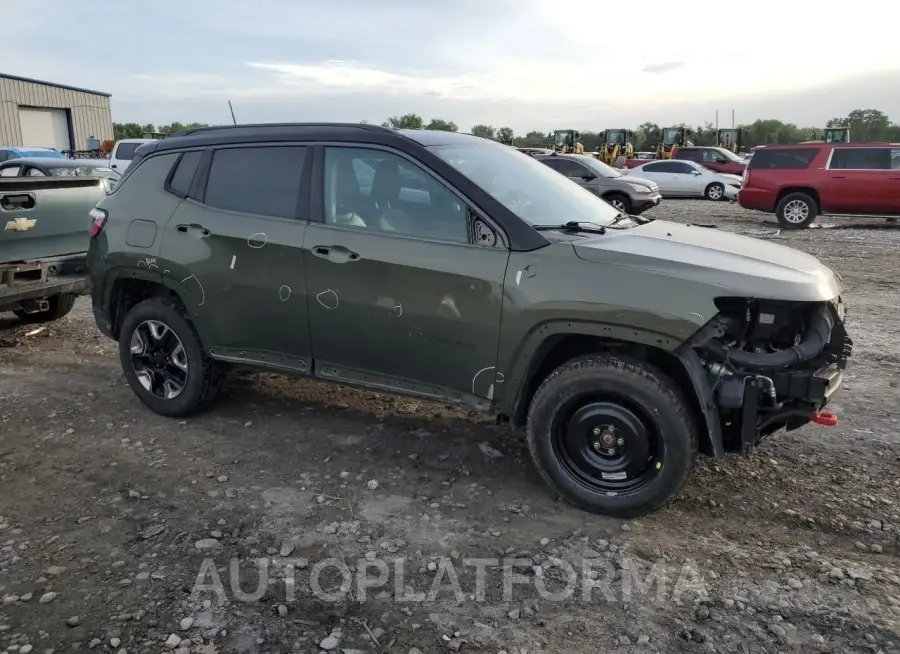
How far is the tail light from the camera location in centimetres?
500

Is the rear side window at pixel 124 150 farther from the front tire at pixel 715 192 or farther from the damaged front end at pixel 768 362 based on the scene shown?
the damaged front end at pixel 768 362

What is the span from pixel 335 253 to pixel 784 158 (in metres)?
14.1

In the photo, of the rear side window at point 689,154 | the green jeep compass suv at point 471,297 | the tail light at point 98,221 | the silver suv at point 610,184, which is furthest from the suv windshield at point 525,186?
the rear side window at point 689,154

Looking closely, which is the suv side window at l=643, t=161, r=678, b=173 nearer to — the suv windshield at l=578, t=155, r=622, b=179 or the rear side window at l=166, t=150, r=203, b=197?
the suv windshield at l=578, t=155, r=622, b=179

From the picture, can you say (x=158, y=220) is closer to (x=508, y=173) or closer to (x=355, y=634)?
(x=508, y=173)

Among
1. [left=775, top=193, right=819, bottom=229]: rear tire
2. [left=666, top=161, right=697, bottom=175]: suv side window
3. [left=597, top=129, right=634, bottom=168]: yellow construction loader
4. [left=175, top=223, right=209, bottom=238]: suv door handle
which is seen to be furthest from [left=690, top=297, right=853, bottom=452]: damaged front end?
[left=597, top=129, right=634, bottom=168]: yellow construction loader

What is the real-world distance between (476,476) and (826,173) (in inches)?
543

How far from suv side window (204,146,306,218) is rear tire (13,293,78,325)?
137 inches

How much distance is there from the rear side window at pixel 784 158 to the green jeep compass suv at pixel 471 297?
12352 millimetres

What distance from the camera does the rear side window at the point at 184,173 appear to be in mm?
4766

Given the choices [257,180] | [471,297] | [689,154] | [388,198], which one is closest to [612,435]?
[471,297]

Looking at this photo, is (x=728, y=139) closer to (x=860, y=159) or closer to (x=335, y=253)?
(x=860, y=159)

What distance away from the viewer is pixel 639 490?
141 inches

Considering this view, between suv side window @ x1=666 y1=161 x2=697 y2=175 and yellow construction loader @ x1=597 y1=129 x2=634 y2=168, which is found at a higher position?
yellow construction loader @ x1=597 y1=129 x2=634 y2=168
